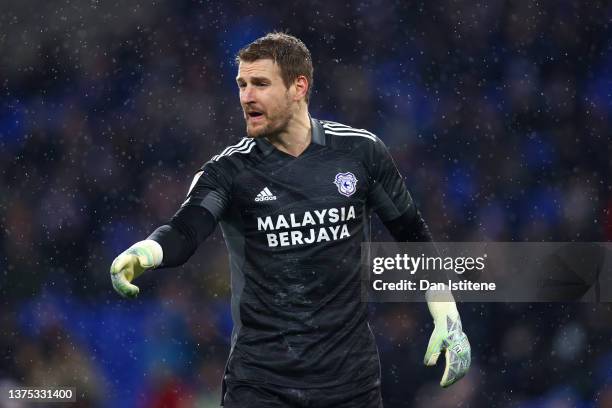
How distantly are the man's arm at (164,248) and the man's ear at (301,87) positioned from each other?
61cm

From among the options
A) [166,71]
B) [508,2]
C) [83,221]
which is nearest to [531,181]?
[508,2]

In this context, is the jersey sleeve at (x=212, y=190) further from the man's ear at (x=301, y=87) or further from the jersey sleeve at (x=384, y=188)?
the jersey sleeve at (x=384, y=188)

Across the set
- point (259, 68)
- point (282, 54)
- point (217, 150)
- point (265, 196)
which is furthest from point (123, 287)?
point (217, 150)

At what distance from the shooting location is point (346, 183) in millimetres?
3648

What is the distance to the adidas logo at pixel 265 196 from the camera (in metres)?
3.59

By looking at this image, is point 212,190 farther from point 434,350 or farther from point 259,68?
point 434,350

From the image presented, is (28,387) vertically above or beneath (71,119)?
beneath

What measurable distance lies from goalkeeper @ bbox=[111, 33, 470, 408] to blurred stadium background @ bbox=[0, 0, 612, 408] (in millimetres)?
2781

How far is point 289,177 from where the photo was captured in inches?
143

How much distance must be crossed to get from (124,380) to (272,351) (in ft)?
10.5

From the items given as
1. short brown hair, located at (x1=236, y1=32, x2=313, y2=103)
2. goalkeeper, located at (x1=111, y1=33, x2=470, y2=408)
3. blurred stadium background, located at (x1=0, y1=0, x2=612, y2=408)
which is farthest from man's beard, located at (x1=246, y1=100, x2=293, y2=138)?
blurred stadium background, located at (x1=0, y1=0, x2=612, y2=408)

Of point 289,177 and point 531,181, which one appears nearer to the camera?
point 289,177

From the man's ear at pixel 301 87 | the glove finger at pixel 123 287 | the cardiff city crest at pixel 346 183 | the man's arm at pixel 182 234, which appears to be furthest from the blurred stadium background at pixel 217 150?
the glove finger at pixel 123 287

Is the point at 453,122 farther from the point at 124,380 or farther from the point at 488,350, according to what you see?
the point at 124,380
